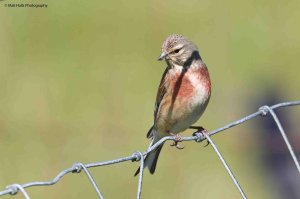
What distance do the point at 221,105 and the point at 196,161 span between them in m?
0.90

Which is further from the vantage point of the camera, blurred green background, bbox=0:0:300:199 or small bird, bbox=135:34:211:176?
blurred green background, bbox=0:0:300:199

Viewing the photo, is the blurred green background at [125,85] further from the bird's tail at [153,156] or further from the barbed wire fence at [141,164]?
the barbed wire fence at [141,164]

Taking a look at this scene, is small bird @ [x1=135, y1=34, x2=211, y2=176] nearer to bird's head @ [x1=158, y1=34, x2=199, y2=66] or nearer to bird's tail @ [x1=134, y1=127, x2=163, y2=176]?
bird's head @ [x1=158, y1=34, x2=199, y2=66]

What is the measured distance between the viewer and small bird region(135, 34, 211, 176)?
521cm

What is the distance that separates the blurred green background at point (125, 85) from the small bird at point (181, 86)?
112 inches

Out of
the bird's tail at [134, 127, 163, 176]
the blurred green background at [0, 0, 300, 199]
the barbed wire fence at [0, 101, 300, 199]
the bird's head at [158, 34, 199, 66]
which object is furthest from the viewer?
the blurred green background at [0, 0, 300, 199]

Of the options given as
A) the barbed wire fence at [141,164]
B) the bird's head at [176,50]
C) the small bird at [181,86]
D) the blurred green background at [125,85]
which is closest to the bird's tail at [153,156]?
the small bird at [181,86]

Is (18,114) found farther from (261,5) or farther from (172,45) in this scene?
(172,45)

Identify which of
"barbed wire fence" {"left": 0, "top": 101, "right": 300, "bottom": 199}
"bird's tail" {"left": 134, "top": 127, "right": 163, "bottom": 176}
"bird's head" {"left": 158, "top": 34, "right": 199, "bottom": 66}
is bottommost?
"bird's tail" {"left": 134, "top": 127, "right": 163, "bottom": 176}

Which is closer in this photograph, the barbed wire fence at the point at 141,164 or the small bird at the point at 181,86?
the barbed wire fence at the point at 141,164

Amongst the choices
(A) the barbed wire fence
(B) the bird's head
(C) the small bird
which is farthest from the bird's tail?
(A) the barbed wire fence

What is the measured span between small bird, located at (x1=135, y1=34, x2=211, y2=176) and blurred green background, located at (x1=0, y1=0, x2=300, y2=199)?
2842mm

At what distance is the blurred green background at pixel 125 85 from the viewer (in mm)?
8750

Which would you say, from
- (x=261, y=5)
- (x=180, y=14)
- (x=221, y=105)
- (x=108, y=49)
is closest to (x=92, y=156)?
(x=221, y=105)
